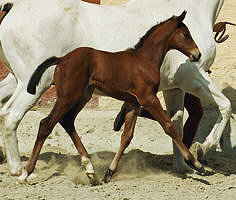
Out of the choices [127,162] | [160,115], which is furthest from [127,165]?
[160,115]

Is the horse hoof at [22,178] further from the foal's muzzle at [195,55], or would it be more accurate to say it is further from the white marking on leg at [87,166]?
the foal's muzzle at [195,55]

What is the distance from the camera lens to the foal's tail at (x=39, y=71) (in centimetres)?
489

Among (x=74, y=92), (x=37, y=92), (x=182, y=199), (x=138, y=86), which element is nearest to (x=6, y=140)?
(x=37, y=92)

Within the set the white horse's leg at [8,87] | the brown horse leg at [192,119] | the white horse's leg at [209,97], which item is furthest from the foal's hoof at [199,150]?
the white horse's leg at [8,87]

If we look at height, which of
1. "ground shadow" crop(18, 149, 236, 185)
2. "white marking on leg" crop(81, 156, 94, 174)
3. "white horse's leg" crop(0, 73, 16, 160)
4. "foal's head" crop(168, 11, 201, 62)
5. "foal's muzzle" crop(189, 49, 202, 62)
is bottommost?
"ground shadow" crop(18, 149, 236, 185)

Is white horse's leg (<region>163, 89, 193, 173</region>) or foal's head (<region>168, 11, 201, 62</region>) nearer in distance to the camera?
foal's head (<region>168, 11, 201, 62</region>)

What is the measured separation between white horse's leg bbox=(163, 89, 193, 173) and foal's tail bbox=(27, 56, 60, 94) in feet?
5.02

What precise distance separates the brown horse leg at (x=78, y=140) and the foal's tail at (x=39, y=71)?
519 mm

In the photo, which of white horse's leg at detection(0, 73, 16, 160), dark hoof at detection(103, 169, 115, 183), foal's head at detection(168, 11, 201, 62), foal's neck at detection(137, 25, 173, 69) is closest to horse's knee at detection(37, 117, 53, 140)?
dark hoof at detection(103, 169, 115, 183)

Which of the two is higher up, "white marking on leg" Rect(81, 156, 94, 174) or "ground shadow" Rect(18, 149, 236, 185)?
"white marking on leg" Rect(81, 156, 94, 174)

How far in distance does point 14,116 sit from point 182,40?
1.66 metres

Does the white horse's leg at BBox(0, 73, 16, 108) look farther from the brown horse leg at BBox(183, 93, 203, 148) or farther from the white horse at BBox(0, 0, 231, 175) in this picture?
the brown horse leg at BBox(183, 93, 203, 148)

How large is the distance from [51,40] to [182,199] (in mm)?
1863

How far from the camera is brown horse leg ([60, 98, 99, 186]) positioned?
17.0ft
